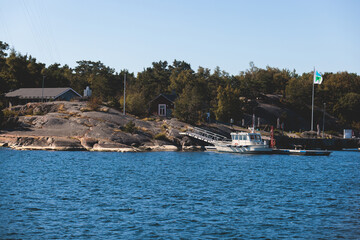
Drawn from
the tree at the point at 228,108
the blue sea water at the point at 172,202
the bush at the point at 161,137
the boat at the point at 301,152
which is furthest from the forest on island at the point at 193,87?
the blue sea water at the point at 172,202

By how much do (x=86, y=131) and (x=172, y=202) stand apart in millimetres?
47586

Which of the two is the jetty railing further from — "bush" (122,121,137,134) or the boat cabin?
"bush" (122,121,137,134)

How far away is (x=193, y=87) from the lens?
3964 inches

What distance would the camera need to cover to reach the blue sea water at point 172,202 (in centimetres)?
2186

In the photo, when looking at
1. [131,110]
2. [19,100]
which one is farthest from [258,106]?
[19,100]

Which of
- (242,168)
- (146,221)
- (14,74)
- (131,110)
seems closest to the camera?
(146,221)

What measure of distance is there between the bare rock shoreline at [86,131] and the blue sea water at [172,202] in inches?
704

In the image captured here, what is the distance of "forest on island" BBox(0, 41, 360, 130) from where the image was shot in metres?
92.1

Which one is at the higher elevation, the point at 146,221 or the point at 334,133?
the point at 334,133

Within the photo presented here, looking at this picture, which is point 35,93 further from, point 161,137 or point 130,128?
point 161,137

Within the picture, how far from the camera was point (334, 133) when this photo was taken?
116 meters

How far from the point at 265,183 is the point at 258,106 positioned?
85.2m

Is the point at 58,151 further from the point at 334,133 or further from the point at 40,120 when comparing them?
the point at 334,133

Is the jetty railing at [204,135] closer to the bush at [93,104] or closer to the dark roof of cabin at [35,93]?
the bush at [93,104]
